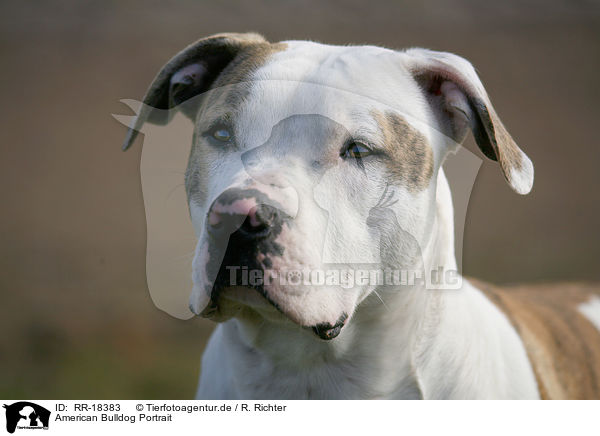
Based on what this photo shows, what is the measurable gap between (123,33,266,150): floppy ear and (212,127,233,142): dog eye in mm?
384

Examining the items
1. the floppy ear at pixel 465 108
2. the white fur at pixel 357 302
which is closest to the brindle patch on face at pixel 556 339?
the white fur at pixel 357 302

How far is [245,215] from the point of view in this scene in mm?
1506

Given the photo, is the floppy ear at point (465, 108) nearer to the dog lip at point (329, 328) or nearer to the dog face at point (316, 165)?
the dog face at point (316, 165)

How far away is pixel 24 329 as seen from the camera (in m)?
4.59

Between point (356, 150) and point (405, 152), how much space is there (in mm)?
181

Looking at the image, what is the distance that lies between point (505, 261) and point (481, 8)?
242 cm

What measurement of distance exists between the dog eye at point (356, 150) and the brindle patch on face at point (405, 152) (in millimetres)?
73

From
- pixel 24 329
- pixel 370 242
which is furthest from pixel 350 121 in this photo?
pixel 24 329

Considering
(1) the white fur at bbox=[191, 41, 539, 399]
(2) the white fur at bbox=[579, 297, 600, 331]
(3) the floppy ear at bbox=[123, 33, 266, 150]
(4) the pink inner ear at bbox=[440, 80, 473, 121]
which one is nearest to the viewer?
Result: (1) the white fur at bbox=[191, 41, 539, 399]

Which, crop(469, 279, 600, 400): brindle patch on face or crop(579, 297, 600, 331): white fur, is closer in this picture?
crop(469, 279, 600, 400): brindle patch on face
